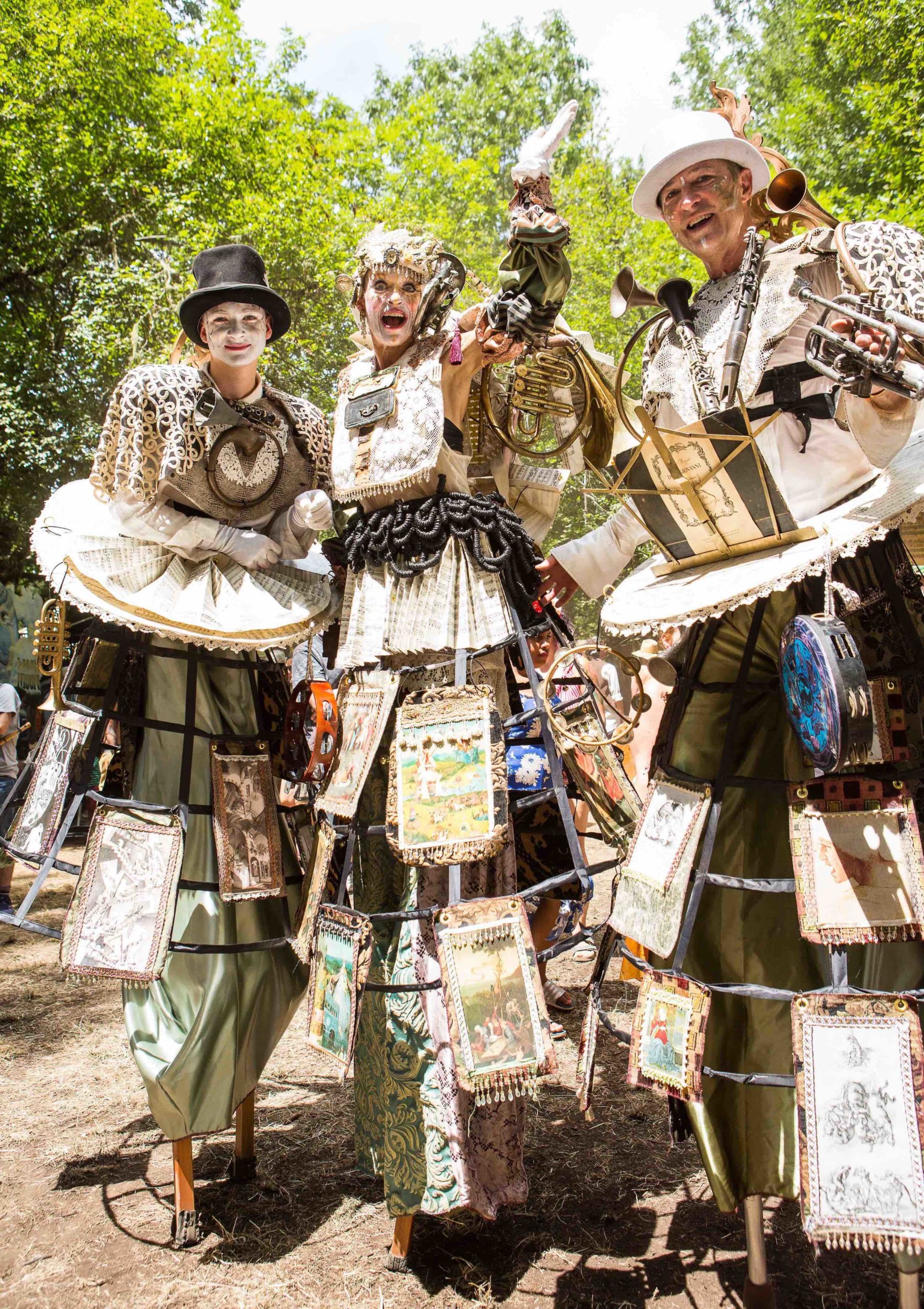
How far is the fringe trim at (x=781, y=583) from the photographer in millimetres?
2113

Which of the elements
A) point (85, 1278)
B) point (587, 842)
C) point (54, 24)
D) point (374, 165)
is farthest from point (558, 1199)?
point (374, 165)

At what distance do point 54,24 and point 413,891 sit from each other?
15.4 metres

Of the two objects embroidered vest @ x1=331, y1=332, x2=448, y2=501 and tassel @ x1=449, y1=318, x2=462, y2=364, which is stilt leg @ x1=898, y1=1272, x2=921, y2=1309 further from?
tassel @ x1=449, y1=318, x2=462, y2=364

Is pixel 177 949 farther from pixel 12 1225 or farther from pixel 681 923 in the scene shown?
pixel 681 923

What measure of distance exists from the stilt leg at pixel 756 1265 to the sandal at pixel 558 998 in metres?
2.59

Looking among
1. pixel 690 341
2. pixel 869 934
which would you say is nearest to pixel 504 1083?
pixel 869 934

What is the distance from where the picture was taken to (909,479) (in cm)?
215

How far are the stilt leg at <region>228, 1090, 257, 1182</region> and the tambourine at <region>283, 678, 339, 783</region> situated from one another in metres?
1.12

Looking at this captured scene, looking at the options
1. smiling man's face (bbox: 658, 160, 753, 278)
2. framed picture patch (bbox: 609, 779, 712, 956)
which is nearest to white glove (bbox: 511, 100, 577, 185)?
smiling man's face (bbox: 658, 160, 753, 278)

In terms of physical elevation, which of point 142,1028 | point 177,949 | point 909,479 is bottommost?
point 142,1028

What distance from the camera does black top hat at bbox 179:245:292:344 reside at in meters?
3.31

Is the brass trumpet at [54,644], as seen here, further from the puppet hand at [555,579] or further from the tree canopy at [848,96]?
the tree canopy at [848,96]

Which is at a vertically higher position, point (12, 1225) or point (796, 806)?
point (796, 806)

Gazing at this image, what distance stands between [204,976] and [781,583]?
2.18 m
